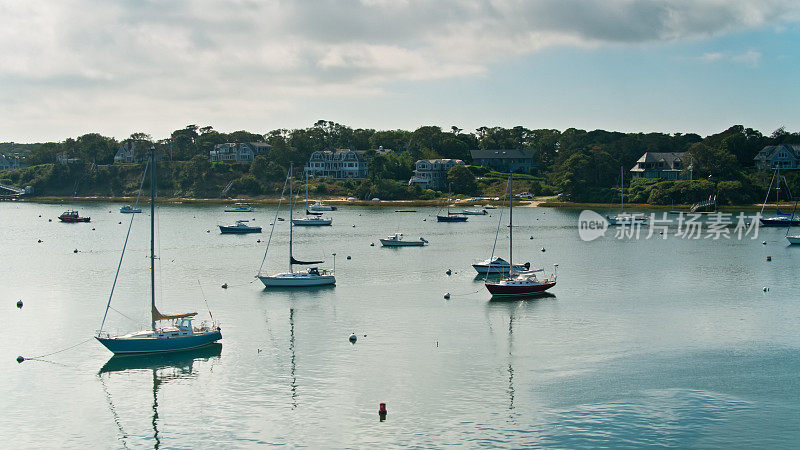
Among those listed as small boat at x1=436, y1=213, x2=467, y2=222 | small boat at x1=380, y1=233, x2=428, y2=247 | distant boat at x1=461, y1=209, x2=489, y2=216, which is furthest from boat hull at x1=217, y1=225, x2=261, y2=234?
distant boat at x1=461, y1=209, x2=489, y2=216

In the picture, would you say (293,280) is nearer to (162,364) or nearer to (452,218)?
(162,364)

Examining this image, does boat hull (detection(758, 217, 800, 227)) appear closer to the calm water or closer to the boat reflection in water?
the calm water

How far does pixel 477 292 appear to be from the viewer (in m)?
74.6

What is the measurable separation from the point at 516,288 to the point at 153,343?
36.1 metres

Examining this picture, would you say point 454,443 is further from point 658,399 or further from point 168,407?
point 168,407

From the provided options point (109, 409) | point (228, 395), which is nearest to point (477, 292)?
point (228, 395)

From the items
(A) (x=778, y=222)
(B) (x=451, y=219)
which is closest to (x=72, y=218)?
(B) (x=451, y=219)

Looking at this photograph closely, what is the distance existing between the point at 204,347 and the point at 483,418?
22476 millimetres

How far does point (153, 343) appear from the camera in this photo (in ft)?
162

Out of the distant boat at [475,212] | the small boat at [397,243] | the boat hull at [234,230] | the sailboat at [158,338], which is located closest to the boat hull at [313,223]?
the boat hull at [234,230]

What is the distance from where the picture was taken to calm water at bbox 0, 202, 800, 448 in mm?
38438

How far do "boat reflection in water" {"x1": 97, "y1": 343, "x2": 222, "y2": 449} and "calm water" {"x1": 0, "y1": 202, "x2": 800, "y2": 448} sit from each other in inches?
7.5

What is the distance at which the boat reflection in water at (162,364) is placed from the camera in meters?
46.8

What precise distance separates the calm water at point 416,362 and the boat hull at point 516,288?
5.65 ft
